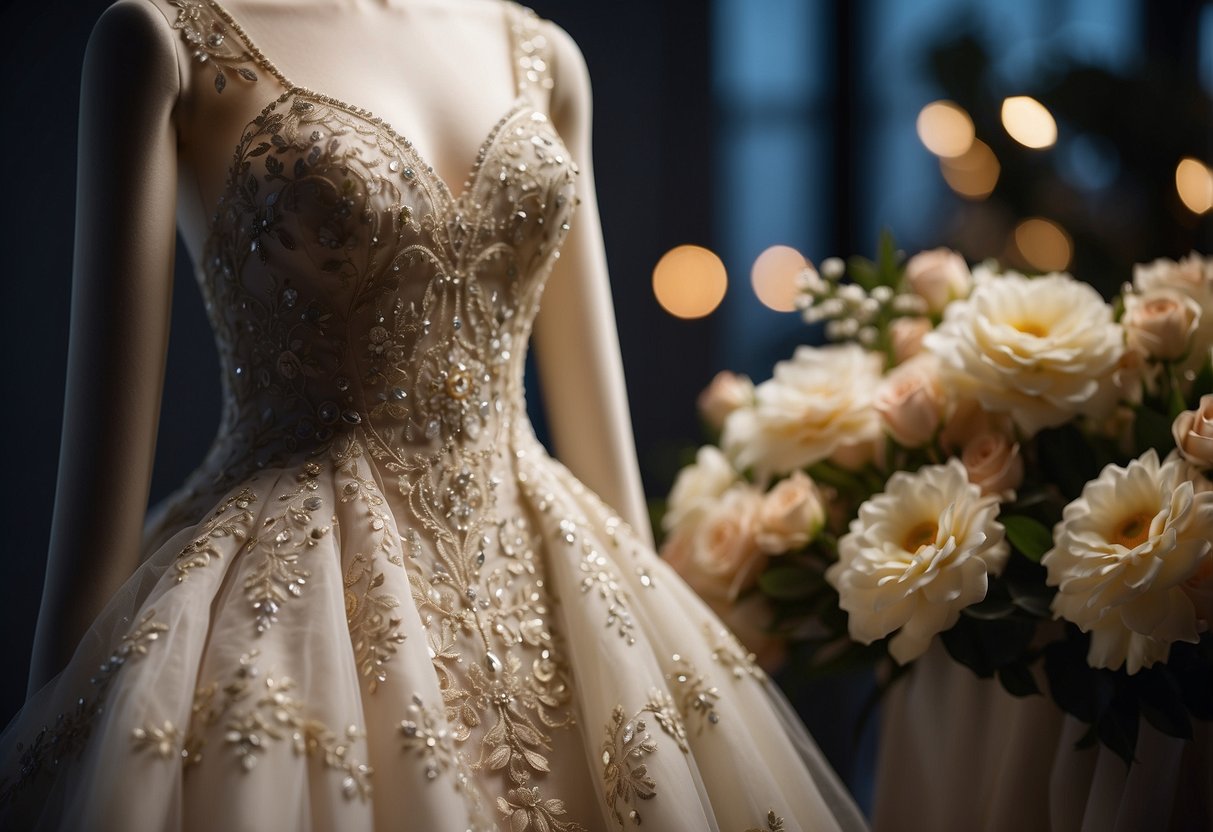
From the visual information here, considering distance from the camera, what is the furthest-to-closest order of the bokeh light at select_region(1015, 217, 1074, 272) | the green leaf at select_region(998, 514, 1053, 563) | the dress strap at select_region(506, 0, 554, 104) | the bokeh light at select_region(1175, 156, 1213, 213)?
the bokeh light at select_region(1015, 217, 1074, 272), the bokeh light at select_region(1175, 156, 1213, 213), the dress strap at select_region(506, 0, 554, 104), the green leaf at select_region(998, 514, 1053, 563)

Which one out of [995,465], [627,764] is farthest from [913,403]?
[627,764]

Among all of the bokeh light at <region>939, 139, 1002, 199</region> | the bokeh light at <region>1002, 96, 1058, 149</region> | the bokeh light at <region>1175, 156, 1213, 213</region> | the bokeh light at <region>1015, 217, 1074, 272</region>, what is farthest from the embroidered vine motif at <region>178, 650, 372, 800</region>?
the bokeh light at <region>939, 139, 1002, 199</region>

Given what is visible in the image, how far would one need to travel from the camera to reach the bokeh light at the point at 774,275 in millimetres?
2598

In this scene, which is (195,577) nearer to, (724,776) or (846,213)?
(724,776)

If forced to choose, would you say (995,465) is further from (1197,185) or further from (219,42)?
(219,42)

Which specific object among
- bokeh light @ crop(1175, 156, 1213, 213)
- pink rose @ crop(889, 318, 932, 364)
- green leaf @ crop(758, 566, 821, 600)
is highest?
bokeh light @ crop(1175, 156, 1213, 213)

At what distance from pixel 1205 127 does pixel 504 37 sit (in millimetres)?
1493

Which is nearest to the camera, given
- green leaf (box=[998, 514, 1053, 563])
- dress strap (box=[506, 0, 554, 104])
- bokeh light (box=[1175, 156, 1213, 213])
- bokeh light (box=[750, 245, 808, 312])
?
green leaf (box=[998, 514, 1053, 563])

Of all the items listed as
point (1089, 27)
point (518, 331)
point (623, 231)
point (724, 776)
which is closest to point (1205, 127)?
point (1089, 27)

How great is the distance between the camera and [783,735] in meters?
0.93

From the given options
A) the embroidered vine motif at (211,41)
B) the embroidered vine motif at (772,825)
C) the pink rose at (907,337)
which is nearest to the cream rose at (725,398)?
the pink rose at (907,337)

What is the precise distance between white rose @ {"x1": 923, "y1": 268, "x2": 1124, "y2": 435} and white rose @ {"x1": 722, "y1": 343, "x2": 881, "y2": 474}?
0.11 metres

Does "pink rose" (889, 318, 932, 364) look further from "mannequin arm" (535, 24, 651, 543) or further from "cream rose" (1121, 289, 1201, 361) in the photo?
"mannequin arm" (535, 24, 651, 543)

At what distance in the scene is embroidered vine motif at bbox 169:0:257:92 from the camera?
87cm
